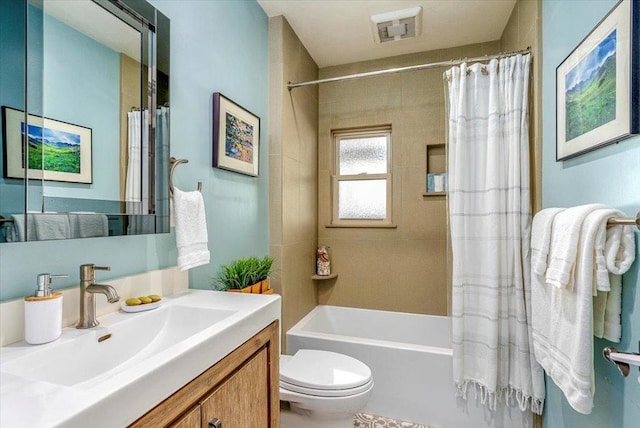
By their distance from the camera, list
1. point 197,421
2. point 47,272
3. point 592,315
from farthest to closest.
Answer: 1. point 592,315
2. point 47,272
3. point 197,421

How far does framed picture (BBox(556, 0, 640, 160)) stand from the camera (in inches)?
36.5

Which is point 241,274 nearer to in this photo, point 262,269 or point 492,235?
point 262,269

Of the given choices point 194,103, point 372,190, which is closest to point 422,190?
point 372,190

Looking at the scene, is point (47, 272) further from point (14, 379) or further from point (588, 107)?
point (588, 107)

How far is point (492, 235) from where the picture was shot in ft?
5.99

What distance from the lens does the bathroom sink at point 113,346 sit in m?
0.73

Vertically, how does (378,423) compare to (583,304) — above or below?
below

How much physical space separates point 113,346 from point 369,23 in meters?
2.38

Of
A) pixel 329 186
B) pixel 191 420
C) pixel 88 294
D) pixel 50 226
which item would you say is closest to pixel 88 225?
pixel 50 226

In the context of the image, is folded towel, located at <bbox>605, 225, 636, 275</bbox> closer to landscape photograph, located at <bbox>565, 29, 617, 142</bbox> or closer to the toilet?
landscape photograph, located at <bbox>565, 29, 617, 142</bbox>

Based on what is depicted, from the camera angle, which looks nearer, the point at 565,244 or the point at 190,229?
the point at 565,244

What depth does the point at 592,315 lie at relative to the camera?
101cm

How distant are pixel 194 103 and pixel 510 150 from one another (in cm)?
174

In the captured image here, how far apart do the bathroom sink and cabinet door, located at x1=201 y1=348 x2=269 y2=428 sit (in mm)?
195
